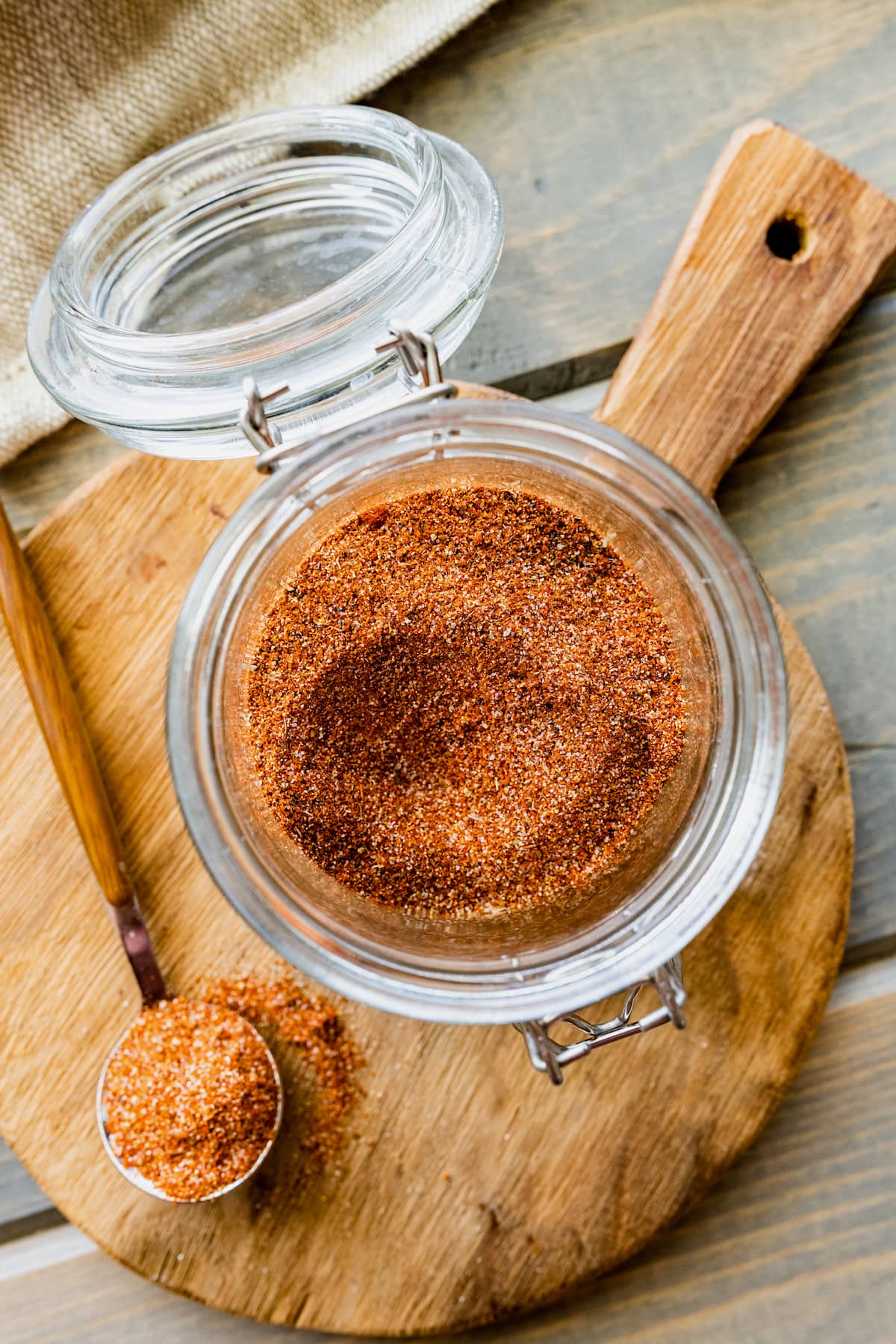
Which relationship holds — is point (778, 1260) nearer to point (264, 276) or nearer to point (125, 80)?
point (264, 276)

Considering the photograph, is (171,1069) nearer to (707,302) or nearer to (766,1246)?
(766,1246)

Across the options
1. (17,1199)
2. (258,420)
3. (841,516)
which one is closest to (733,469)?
(841,516)

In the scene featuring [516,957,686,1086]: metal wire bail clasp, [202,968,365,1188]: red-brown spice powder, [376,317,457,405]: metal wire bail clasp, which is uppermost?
[376,317,457,405]: metal wire bail clasp

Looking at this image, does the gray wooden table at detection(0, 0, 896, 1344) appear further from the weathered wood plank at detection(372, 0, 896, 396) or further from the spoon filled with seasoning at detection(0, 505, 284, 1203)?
the spoon filled with seasoning at detection(0, 505, 284, 1203)

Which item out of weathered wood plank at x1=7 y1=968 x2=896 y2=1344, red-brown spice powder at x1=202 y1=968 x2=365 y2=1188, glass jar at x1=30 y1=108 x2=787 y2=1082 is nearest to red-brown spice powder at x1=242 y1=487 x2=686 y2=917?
glass jar at x1=30 y1=108 x2=787 y2=1082

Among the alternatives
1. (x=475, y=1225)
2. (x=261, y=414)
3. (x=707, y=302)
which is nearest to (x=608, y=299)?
(x=707, y=302)

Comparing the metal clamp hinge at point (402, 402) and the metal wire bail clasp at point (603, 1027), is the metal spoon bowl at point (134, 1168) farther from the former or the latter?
the metal clamp hinge at point (402, 402)
